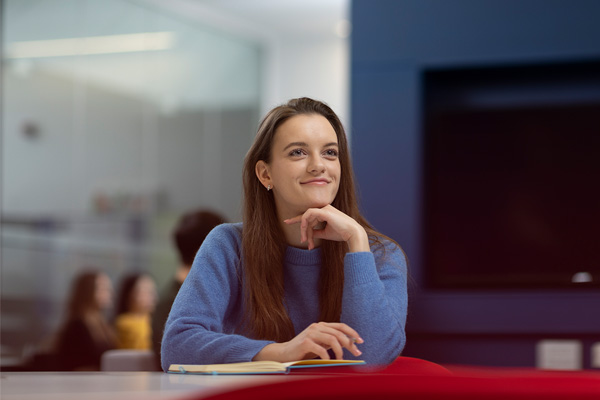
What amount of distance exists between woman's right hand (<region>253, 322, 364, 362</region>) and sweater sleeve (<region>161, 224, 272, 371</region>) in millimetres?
89

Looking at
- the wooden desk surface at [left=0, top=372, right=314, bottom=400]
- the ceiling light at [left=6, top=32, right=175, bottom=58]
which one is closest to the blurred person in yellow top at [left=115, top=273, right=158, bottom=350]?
the ceiling light at [left=6, top=32, right=175, bottom=58]

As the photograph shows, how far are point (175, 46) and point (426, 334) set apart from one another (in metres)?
4.90

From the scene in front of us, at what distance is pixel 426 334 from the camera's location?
3.67m

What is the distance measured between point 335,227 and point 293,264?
161 mm

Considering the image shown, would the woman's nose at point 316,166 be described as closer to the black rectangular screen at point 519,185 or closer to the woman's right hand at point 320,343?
the woman's right hand at point 320,343

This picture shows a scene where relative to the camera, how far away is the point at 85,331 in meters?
5.21

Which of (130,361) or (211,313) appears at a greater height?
(211,313)

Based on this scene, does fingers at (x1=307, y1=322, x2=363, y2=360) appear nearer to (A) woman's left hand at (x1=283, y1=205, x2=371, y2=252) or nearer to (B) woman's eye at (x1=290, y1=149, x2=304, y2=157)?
(A) woman's left hand at (x1=283, y1=205, x2=371, y2=252)

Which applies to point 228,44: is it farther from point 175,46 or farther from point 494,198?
point 494,198

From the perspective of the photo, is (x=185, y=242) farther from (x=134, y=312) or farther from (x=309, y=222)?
(x=134, y=312)

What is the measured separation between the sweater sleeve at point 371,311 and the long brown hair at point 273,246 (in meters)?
0.12

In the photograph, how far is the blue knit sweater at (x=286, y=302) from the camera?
181 cm

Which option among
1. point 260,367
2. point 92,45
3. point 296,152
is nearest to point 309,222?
point 296,152

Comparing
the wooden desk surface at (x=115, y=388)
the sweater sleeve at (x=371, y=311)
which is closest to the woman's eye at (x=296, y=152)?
the sweater sleeve at (x=371, y=311)
